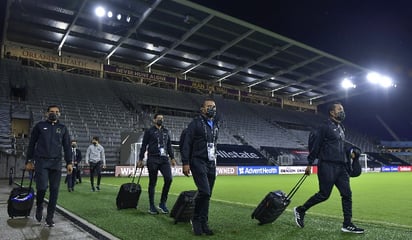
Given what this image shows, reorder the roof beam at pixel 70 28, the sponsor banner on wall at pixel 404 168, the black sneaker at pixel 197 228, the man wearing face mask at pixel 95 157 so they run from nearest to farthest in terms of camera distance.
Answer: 1. the black sneaker at pixel 197 228
2. the man wearing face mask at pixel 95 157
3. the roof beam at pixel 70 28
4. the sponsor banner on wall at pixel 404 168

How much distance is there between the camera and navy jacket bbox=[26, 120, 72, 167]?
6301mm

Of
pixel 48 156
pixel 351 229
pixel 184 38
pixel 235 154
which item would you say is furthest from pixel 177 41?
pixel 351 229

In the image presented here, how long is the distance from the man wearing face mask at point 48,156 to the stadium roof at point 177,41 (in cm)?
1869

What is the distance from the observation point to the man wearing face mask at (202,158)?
5324mm

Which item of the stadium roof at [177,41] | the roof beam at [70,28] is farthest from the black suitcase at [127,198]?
the roof beam at [70,28]

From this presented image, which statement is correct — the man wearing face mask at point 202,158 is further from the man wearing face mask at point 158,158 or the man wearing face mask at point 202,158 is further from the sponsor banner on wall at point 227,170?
the sponsor banner on wall at point 227,170

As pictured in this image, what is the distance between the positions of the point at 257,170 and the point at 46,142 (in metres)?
24.0

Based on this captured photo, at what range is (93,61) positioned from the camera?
112ft

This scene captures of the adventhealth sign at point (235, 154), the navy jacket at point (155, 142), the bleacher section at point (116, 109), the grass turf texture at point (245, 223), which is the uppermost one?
the bleacher section at point (116, 109)

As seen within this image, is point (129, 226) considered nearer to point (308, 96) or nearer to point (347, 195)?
point (347, 195)

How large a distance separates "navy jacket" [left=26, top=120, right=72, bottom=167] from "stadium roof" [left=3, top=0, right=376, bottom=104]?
18.7m

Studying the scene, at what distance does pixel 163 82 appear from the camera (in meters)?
38.0

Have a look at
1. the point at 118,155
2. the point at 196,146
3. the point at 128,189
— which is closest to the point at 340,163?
the point at 196,146

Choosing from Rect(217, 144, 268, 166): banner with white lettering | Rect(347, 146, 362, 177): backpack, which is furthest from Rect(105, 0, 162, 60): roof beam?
Rect(347, 146, 362, 177): backpack
